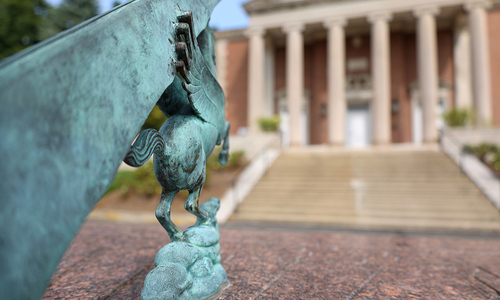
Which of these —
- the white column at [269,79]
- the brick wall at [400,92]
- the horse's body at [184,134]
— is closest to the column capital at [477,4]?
the brick wall at [400,92]

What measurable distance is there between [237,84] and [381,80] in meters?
9.25

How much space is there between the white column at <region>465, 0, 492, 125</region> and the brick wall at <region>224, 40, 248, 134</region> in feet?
41.3

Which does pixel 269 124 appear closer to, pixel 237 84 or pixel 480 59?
pixel 237 84

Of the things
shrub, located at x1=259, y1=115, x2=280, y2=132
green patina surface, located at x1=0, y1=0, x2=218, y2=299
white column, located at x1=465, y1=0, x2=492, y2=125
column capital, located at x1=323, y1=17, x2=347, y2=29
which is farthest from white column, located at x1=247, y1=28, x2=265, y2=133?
green patina surface, located at x1=0, y1=0, x2=218, y2=299

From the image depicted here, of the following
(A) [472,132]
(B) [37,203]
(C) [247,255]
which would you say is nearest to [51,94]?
(B) [37,203]

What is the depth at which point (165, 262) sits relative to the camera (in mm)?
2219

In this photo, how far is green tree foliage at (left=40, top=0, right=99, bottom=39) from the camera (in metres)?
25.8

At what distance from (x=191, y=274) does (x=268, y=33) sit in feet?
64.2

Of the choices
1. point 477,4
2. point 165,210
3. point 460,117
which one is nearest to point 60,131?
point 165,210

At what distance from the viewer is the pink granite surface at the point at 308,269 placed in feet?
8.41

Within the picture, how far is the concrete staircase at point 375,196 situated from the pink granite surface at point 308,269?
10.7 feet

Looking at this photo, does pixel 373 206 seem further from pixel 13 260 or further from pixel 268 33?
pixel 268 33

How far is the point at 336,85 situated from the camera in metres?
17.5

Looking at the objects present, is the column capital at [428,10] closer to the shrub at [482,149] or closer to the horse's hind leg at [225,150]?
the shrub at [482,149]
